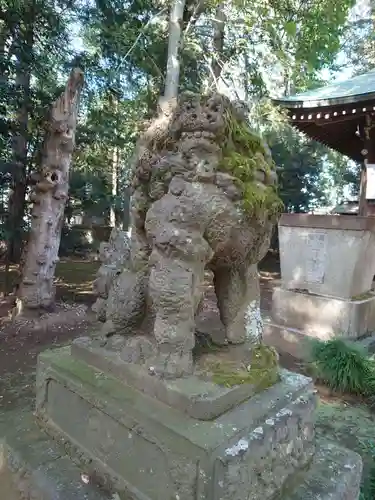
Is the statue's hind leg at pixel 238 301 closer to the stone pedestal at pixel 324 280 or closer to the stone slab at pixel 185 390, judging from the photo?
the stone slab at pixel 185 390

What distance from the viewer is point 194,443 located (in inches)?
47.1

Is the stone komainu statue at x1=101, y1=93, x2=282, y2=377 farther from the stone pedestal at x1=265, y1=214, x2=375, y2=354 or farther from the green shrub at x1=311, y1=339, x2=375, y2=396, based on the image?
the stone pedestal at x1=265, y1=214, x2=375, y2=354

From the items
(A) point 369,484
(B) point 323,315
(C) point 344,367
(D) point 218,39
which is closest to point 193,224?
(A) point 369,484

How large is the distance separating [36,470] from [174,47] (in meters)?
6.59

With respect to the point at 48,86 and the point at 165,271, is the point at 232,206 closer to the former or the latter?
the point at 165,271

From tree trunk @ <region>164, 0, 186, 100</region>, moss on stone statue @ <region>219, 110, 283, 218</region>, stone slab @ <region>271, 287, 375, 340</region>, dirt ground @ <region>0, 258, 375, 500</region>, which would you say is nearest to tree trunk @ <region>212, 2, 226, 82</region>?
tree trunk @ <region>164, 0, 186, 100</region>

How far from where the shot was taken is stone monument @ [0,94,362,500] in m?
1.29

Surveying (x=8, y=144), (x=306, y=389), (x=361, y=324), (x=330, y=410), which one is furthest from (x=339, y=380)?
(x=8, y=144)

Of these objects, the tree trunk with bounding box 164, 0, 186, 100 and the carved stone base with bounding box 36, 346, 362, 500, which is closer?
the carved stone base with bounding box 36, 346, 362, 500

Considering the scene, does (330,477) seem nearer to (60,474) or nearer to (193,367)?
(193,367)

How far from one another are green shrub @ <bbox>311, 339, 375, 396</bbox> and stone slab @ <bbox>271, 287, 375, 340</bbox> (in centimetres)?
62

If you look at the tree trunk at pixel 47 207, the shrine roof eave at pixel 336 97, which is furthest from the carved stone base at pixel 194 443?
the shrine roof eave at pixel 336 97

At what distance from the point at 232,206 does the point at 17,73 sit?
5239mm

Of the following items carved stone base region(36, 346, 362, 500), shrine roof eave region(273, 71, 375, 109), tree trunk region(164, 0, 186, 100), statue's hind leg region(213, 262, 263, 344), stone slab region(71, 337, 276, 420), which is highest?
tree trunk region(164, 0, 186, 100)
